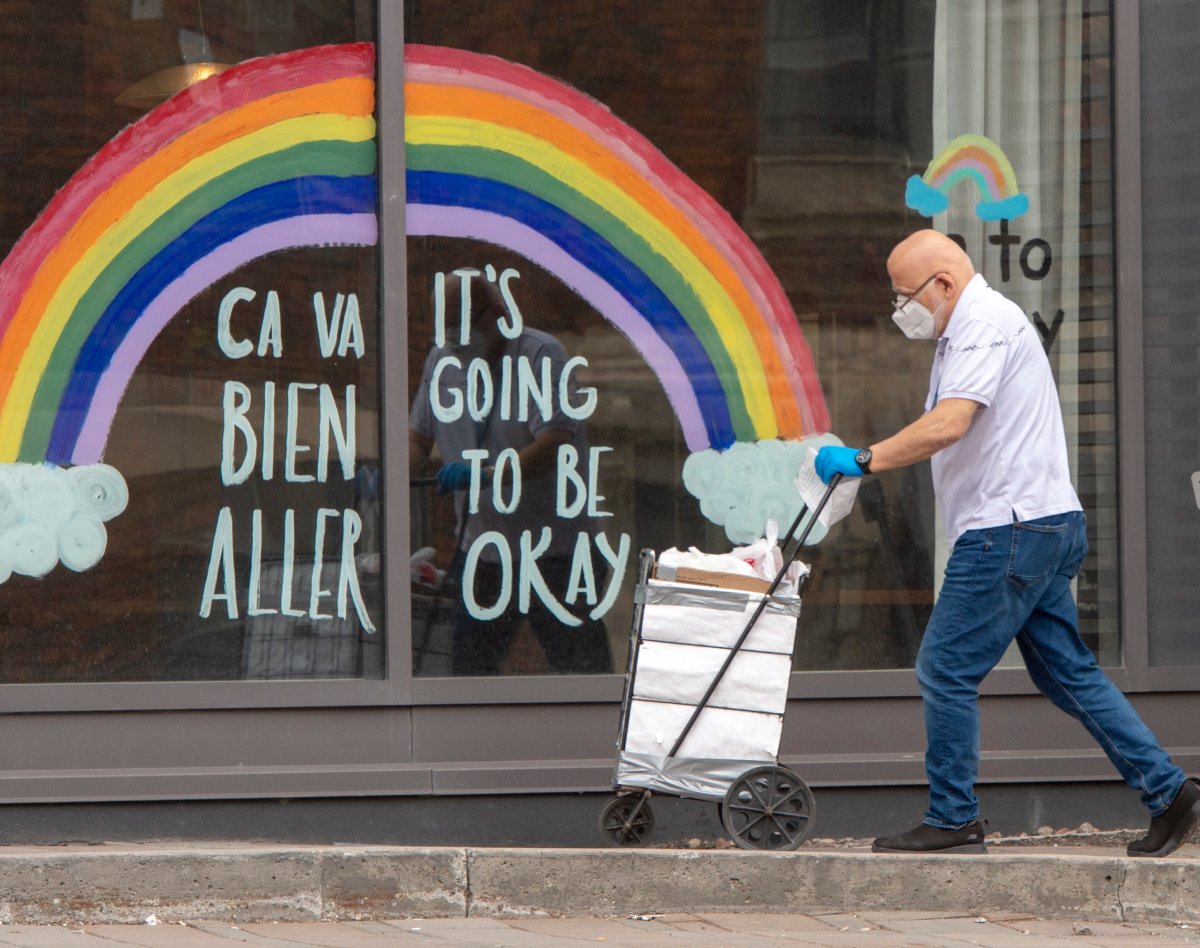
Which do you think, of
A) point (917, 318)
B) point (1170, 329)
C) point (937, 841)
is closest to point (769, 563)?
point (917, 318)

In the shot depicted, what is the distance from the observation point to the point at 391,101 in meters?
6.36

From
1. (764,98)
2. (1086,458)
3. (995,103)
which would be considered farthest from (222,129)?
(1086,458)

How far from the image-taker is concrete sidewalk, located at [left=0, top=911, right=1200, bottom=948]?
195 inches

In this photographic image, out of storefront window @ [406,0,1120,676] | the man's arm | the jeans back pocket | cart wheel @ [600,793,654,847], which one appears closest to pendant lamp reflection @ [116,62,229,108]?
storefront window @ [406,0,1120,676]

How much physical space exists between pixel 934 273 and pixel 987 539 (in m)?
0.83

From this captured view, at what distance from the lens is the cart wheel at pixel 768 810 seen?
18.2ft

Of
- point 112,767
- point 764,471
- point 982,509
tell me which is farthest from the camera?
point 764,471

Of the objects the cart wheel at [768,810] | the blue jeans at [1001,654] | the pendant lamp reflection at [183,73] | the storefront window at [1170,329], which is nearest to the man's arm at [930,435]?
the blue jeans at [1001,654]

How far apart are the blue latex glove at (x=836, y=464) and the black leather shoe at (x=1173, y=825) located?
1407 millimetres

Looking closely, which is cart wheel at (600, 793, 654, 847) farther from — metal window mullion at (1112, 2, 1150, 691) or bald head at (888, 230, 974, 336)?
metal window mullion at (1112, 2, 1150, 691)

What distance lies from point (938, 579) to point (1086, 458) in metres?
0.71

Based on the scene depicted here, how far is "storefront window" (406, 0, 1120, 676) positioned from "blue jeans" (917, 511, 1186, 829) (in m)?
1.12

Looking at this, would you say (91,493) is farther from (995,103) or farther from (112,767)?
(995,103)

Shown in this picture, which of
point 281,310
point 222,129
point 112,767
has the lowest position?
point 112,767
